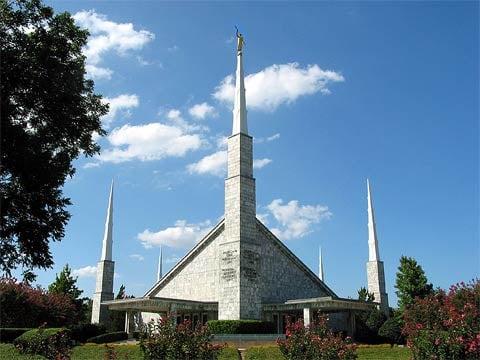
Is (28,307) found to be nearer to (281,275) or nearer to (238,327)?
(238,327)

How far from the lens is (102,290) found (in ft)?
140

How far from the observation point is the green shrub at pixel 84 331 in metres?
34.1

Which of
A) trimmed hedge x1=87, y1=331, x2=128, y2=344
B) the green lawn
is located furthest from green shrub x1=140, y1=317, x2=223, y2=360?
trimmed hedge x1=87, y1=331, x2=128, y2=344

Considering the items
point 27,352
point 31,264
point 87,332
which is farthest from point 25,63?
point 87,332

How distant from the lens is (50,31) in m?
17.5

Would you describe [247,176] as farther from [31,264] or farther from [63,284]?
[63,284]

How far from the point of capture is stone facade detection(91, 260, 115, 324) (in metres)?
42.2

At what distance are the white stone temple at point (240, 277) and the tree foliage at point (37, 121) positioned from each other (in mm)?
13834

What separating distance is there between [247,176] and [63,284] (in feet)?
89.9

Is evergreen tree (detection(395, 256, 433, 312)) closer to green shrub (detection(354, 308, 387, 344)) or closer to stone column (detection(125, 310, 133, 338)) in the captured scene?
green shrub (detection(354, 308, 387, 344))

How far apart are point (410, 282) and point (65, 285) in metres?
32.5

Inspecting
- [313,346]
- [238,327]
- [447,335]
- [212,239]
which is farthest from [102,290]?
[447,335]

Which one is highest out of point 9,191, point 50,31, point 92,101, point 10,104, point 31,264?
point 50,31

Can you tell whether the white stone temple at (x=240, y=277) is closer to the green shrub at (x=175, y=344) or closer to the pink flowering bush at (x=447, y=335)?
the pink flowering bush at (x=447, y=335)
